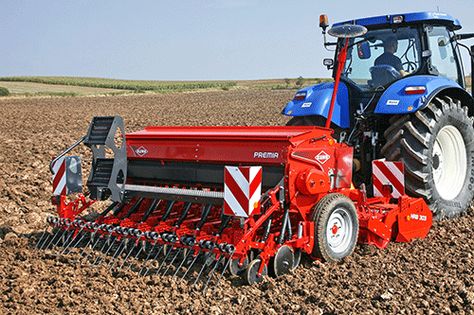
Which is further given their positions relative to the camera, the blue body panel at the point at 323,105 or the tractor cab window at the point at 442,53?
the tractor cab window at the point at 442,53

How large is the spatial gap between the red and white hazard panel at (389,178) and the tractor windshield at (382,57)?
43.1 inches

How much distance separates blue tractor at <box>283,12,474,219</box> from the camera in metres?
5.55

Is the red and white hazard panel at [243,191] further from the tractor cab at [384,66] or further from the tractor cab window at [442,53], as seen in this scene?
the tractor cab window at [442,53]

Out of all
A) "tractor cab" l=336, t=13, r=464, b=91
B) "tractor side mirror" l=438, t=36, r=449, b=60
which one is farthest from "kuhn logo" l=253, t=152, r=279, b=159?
"tractor side mirror" l=438, t=36, r=449, b=60

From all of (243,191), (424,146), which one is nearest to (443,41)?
(424,146)

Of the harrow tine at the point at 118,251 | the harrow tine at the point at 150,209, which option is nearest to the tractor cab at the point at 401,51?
the harrow tine at the point at 150,209

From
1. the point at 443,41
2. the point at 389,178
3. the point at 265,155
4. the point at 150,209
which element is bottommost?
the point at 150,209

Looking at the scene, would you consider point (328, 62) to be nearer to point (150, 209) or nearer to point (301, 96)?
point (301, 96)

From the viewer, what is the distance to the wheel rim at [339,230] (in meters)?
4.67

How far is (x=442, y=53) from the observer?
6328 millimetres

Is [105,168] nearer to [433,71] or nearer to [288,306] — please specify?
[288,306]

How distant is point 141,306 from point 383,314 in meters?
1.46

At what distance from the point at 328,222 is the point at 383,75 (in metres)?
2.12

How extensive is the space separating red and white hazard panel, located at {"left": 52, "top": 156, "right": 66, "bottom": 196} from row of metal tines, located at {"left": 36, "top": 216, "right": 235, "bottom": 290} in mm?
259
